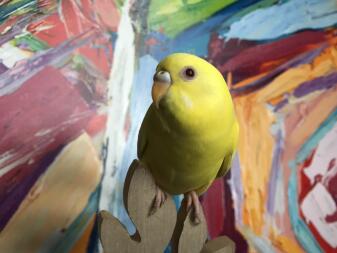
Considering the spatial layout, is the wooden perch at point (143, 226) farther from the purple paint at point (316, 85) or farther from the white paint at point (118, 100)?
the purple paint at point (316, 85)

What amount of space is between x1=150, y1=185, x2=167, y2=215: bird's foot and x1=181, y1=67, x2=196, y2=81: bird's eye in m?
0.14

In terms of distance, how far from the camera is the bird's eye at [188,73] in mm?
520

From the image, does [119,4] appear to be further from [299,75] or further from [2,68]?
[299,75]

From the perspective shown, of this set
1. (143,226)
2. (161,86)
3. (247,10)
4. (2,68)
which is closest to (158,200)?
(143,226)

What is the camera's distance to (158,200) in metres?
0.56

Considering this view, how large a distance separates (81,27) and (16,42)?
12 cm

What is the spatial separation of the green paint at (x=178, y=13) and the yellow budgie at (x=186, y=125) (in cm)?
33

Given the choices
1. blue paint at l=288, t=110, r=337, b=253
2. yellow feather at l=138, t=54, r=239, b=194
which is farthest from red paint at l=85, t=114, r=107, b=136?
blue paint at l=288, t=110, r=337, b=253

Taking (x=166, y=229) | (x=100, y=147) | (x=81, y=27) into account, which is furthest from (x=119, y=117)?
(x=166, y=229)

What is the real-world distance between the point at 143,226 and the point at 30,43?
0.39 m

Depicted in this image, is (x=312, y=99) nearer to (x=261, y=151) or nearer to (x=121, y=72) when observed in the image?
(x=261, y=151)

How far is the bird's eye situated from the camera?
0.52 meters

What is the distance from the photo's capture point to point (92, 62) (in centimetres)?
81

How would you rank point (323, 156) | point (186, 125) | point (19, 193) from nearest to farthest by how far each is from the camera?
point (186, 125) < point (19, 193) < point (323, 156)
